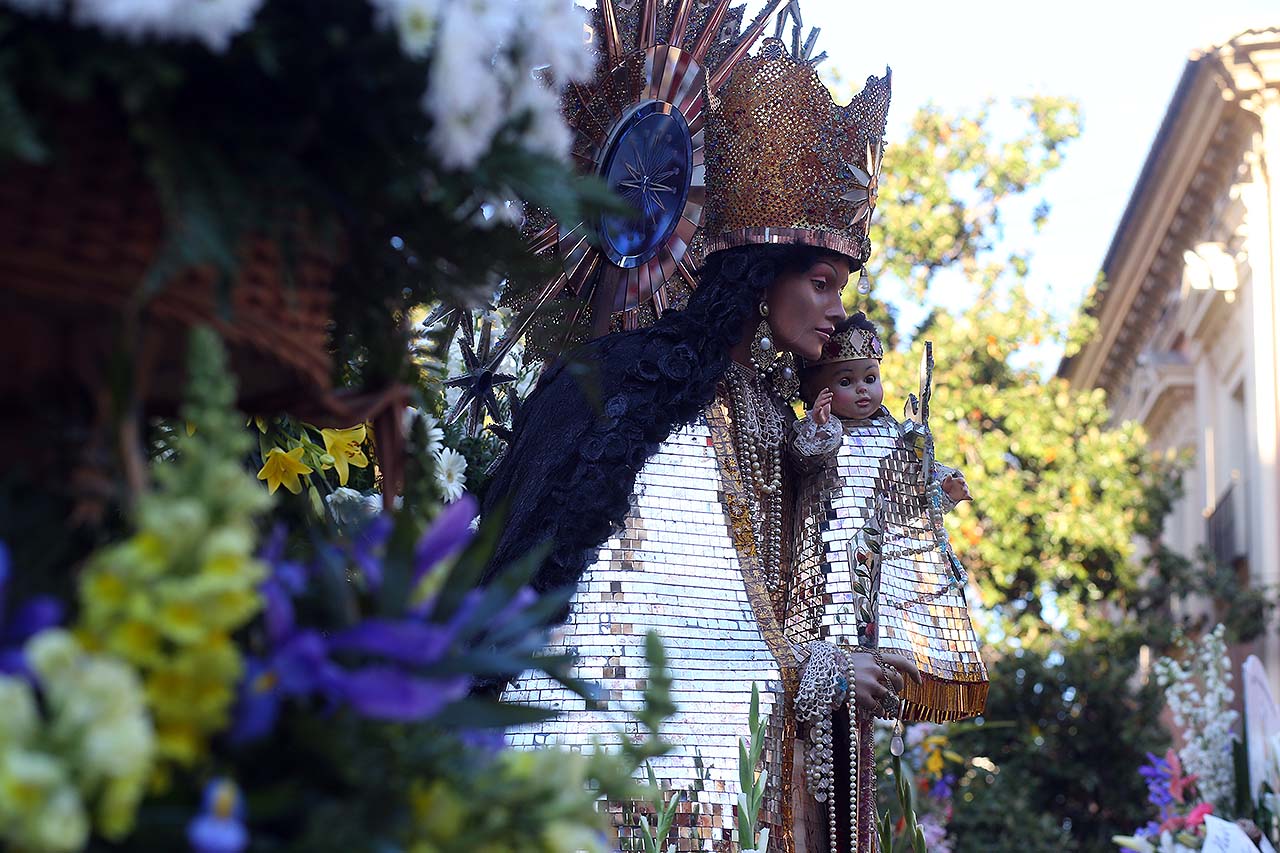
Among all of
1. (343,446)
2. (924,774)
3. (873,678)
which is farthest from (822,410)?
(924,774)

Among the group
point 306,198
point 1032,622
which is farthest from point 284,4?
point 1032,622

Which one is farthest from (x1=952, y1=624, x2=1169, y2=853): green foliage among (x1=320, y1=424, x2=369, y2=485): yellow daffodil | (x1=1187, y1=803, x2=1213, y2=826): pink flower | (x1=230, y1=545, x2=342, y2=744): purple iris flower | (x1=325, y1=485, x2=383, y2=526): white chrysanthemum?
(x1=230, y1=545, x2=342, y2=744): purple iris flower

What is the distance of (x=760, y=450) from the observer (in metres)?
4.55

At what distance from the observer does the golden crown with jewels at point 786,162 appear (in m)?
4.58

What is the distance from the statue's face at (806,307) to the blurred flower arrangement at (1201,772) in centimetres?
234

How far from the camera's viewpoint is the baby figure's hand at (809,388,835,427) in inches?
178

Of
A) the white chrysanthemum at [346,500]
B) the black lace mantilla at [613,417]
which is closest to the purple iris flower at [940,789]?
the black lace mantilla at [613,417]

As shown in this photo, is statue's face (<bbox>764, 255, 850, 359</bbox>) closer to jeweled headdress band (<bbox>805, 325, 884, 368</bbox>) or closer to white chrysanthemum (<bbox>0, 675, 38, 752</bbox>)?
jeweled headdress band (<bbox>805, 325, 884, 368</bbox>)

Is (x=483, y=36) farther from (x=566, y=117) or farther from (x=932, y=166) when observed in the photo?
(x=932, y=166)

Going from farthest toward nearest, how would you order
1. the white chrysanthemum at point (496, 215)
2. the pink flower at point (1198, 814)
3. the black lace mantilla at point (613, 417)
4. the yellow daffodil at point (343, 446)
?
the pink flower at point (1198, 814) → the black lace mantilla at point (613, 417) → the yellow daffodil at point (343, 446) → the white chrysanthemum at point (496, 215)

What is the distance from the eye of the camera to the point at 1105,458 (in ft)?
52.3

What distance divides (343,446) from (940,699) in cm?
168

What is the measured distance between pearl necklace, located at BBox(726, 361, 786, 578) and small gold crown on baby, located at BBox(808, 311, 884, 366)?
208 mm

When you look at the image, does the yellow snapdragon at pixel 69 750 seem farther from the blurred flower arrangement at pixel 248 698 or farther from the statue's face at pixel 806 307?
the statue's face at pixel 806 307
